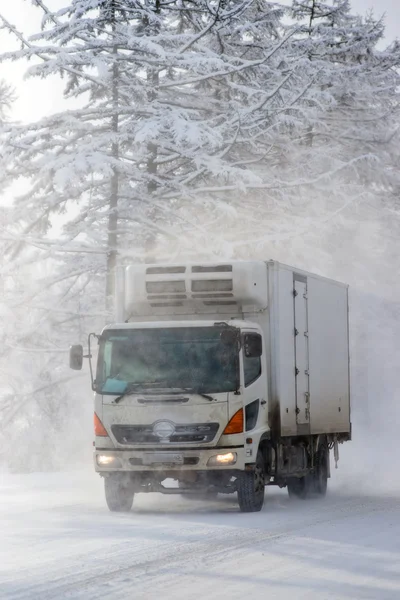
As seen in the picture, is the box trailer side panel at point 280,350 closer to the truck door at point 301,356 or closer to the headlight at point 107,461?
the truck door at point 301,356

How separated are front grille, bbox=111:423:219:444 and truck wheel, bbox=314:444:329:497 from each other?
4.23 metres

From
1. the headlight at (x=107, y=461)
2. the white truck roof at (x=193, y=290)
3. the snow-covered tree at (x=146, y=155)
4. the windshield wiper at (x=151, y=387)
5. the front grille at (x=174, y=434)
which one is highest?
the snow-covered tree at (x=146, y=155)

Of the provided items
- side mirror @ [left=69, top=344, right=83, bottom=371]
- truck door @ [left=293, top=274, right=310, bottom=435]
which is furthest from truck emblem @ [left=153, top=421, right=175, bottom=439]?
truck door @ [left=293, top=274, right=310, bottom=435]

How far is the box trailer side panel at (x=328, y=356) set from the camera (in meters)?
17.9

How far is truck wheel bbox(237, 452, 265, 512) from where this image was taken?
15341 mm

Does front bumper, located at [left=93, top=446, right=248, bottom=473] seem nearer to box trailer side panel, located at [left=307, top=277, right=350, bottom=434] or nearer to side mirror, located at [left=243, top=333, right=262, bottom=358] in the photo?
side mirror, located at [left=243, top=333, right=262, bottom=358]

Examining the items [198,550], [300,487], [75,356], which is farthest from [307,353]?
[198,550]

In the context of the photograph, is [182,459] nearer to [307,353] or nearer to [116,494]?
[116,494]

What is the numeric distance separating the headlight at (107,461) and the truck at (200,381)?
13 millimetres

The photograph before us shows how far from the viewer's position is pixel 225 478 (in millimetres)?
15312

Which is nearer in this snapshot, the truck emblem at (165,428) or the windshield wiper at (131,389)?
the truck emblem at (165,428)

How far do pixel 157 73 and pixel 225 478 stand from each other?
14742 millimetres

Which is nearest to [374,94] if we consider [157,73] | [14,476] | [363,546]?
[157,73]

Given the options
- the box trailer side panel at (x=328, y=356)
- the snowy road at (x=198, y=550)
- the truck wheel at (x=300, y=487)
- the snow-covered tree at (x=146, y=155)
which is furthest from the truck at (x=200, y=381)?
the snow-covered tree at (x=146, y=155)
